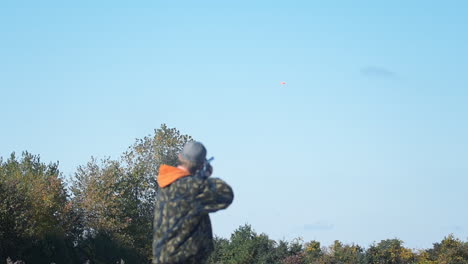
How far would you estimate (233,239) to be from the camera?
4916 centimetres

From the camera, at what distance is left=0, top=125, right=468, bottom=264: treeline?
42.0 m

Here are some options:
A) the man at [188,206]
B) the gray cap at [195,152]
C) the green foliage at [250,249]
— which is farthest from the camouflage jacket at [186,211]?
the green foliage at [250,249]

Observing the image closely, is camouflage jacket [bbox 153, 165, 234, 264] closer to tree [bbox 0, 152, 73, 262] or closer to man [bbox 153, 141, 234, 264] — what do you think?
man [bbox 153, 141, 234, 264]

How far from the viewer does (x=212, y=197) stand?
720 centimetres

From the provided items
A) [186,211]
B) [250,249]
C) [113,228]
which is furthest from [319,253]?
[186,211]

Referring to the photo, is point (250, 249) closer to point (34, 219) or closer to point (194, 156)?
point (34, 219)

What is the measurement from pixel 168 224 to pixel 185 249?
0.28 metres

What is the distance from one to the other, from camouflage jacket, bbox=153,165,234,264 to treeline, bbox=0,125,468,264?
32.4 m

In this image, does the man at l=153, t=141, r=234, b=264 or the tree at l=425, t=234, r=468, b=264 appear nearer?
the man at l=153, t=141, r=234, b=264

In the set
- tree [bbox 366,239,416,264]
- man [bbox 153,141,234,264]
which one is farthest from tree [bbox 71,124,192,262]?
man [bbox 153,141,234,264]

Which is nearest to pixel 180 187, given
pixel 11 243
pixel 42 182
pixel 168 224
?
pixel 168 224

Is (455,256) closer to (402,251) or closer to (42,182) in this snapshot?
(402,251)

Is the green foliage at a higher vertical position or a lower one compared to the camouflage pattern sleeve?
higher

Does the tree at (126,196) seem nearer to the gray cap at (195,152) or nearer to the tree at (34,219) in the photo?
the tree at (34,219)
